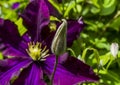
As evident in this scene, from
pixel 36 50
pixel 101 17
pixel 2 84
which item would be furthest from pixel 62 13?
pixel 2 84

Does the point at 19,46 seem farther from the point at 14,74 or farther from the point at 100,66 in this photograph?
the point at 100,66

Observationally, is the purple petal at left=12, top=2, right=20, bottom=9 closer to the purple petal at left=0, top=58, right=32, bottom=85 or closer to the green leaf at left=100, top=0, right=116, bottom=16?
the green leaf at left=100, top=0, right=116, bottom=16

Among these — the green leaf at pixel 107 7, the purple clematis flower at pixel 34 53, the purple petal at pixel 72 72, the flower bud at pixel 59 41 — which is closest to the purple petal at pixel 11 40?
the purple clematis flower at pixel 34 53

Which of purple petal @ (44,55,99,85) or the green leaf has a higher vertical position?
the green leaf

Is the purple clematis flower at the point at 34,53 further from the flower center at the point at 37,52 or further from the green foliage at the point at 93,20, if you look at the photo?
the green foliage at the point at 93,20

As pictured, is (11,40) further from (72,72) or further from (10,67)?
(72,72)

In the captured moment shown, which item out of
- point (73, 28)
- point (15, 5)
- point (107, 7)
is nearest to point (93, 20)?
point (107, 7)

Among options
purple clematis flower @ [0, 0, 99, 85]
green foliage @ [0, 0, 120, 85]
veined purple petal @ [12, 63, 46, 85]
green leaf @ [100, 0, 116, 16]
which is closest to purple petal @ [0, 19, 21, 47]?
purple clematis flower @ [0, 0, 99, 85]
